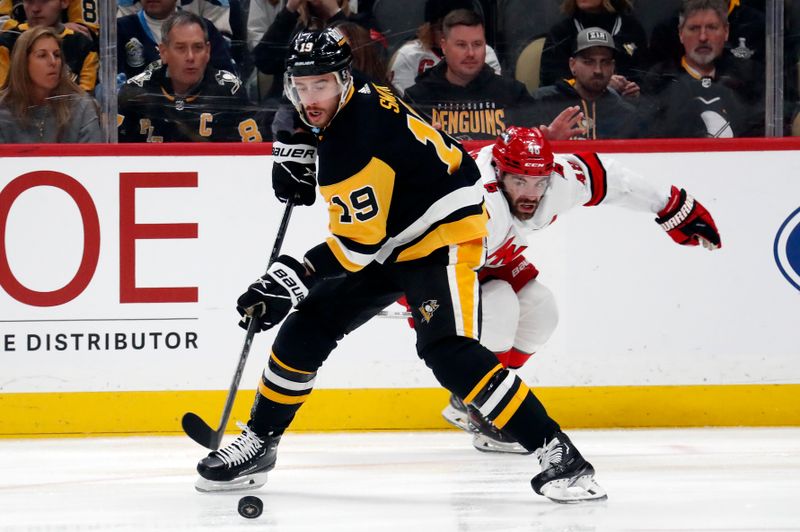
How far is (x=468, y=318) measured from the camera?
113 inches

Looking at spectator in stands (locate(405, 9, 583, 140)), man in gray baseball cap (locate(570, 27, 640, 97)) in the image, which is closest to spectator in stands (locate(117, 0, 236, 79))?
spectator in stands (locate(405, 9, 583, 140))

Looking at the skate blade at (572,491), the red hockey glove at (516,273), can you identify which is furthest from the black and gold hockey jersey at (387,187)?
the red hockey glove at (516,273)

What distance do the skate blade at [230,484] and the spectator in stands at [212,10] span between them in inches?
74.0

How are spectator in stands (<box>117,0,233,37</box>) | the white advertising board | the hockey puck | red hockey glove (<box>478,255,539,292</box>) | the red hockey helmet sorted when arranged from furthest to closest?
spectator in stands (<box>117,0,233,37</box>) < the white advertising board < red hockey glove (<box>478,255,539,292</box>) < the red hockey helmet < the hockey puck

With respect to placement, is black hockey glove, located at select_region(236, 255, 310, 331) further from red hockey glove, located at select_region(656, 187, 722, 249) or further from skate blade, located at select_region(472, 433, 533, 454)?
red hockey glove, located at select_region(656, 187, 722, 249)

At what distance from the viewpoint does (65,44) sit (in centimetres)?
424

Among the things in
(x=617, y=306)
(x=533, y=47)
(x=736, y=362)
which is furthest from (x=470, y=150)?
(x=736, y=362)

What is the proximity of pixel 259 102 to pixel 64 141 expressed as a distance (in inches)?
28.3

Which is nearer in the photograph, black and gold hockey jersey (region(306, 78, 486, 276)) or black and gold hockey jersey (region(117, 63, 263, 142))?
black and gold hockey jersey (region(306, 78, 486, 276))

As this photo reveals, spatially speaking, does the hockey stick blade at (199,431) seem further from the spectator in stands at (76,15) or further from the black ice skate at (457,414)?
the spectator in stands at (76,15)

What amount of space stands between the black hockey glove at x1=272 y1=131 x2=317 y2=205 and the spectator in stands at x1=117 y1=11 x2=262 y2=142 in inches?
43.6

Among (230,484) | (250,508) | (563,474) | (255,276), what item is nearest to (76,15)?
(255,276)

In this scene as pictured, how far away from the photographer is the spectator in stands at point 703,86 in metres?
4.35

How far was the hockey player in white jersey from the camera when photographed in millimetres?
3494
